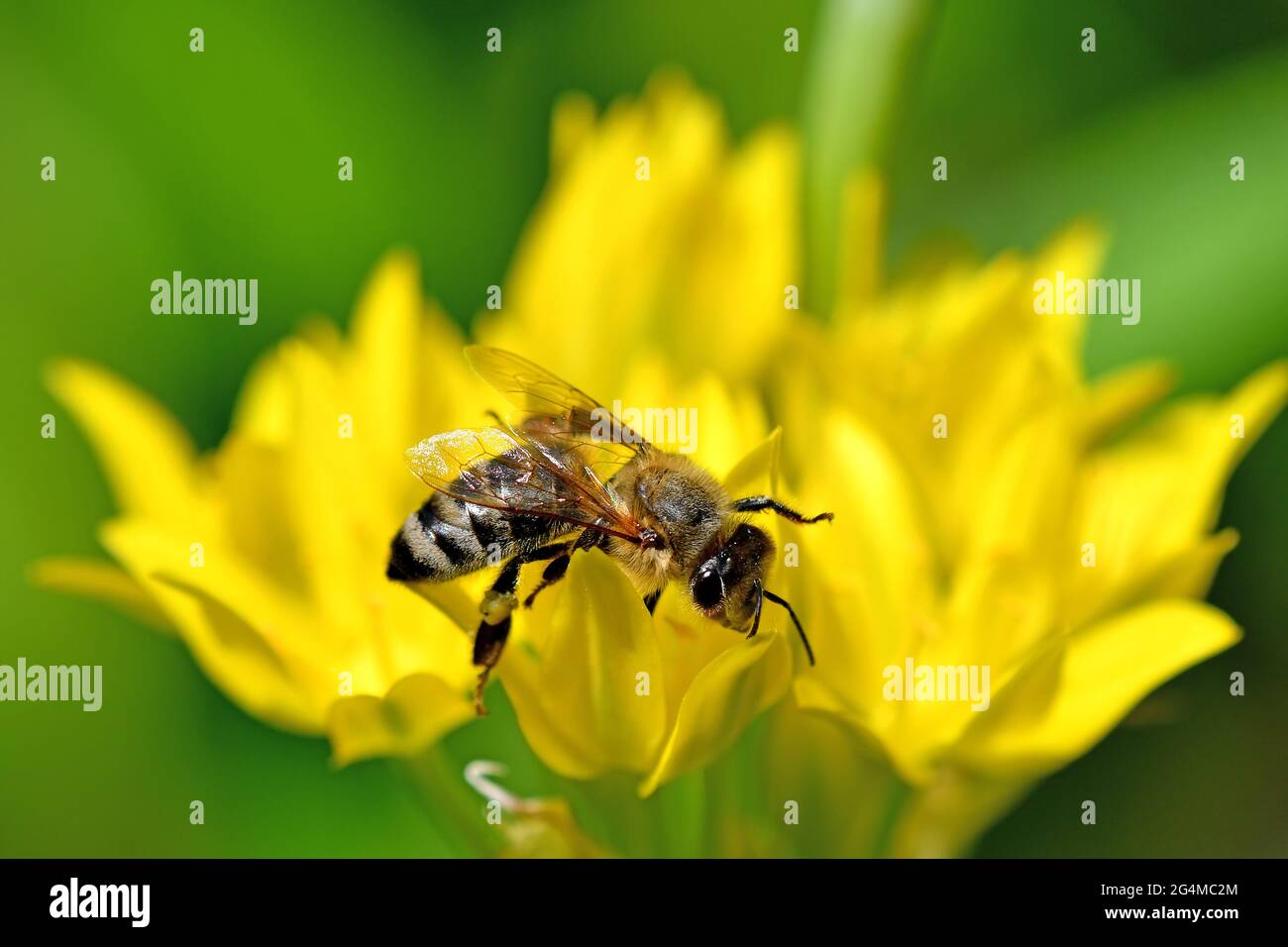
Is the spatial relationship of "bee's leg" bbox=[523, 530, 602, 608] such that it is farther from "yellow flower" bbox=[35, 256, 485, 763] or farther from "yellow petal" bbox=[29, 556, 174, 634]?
"yellow petal" bbox=[29, 556, 174, 634]

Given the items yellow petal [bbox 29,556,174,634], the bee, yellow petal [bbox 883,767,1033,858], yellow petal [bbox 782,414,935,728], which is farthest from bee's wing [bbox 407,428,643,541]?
yellow petal [bbox 883,767,1033,858]

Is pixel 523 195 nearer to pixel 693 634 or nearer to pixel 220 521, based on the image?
pixel 220 521

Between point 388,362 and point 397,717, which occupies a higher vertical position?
point 388,362

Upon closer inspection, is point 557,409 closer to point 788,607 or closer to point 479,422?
point 479,422

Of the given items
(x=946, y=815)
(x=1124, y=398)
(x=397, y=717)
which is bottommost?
(x=946, y=815)

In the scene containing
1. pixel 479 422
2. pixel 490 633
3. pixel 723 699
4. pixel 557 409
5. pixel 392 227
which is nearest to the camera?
pixel 723 699

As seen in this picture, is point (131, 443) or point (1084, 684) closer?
point (1084, 684)

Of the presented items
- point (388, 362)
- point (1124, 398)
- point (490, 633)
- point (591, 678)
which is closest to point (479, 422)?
point (388, 362)

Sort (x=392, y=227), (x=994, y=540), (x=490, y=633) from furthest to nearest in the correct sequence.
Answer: (x=392, y=227)
(x=994, y=540)
(x=490, y=633)
